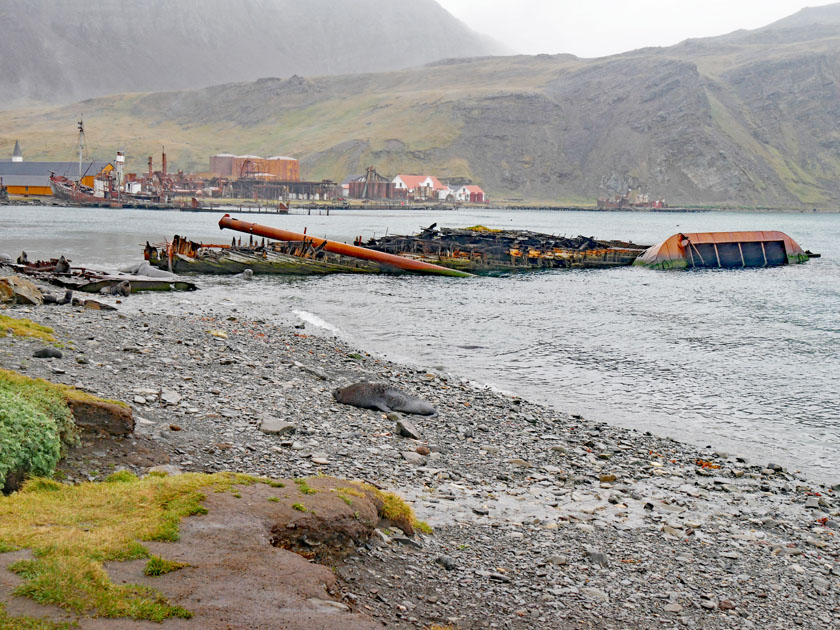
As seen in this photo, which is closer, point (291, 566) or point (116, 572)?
point (116, 572)

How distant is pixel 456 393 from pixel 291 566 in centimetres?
1237

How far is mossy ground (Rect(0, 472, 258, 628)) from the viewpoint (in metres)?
5.72

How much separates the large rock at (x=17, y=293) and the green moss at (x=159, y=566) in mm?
22714

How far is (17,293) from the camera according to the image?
2598 centimetres

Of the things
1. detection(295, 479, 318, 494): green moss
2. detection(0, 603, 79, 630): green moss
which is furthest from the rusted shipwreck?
detection(0, 603, 79, 630): green moss

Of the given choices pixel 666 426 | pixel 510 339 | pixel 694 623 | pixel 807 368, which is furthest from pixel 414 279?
pixel 694 623

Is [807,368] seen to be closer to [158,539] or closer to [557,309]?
[557,309]

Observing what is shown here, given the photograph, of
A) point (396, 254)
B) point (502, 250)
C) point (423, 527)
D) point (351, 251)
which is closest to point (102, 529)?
point (423, 527)

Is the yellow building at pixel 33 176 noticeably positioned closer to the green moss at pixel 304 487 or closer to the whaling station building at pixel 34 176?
the whaling station building at pixel 34 176

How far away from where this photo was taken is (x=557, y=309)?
40.3 m

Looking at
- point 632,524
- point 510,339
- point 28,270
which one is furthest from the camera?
point 28,270

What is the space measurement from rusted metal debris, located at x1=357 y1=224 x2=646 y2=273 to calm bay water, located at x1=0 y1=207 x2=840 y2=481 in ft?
13.5

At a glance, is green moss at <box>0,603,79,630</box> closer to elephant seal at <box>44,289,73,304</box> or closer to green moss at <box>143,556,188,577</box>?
green moss at <box>143,556,188,577</box>

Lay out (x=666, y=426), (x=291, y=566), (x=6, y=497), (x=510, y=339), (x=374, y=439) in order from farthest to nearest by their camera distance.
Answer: (x=510, y=339), (x=666, y=426), (x=374, y=439), (x=6, y=497), (x=291, y=566)
